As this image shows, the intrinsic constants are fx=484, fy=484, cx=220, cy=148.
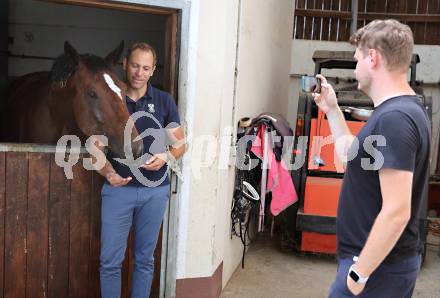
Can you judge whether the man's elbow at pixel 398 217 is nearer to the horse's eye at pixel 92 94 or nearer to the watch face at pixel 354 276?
the watch face at pixel 354 276

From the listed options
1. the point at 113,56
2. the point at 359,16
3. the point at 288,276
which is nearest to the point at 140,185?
the point at 113,56

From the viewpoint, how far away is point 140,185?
2.77 meters

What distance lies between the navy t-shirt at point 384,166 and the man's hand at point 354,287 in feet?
0.38

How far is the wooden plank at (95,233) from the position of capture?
3.11 meters

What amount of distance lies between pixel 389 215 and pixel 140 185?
159 centimetres

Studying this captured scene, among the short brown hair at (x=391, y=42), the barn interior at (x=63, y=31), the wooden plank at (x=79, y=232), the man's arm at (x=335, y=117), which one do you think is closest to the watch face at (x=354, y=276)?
the man's arm at (x=335, y=117)

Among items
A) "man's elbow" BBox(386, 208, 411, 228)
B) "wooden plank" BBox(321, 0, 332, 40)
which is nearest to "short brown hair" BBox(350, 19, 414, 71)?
"man's elbow" BBox(386, 208, 411, 228)

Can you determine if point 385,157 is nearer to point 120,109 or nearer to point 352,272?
point 352,272

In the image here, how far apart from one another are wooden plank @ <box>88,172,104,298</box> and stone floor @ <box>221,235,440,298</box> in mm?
1149

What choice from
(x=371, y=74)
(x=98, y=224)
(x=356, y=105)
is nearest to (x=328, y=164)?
(x=356, y=105)

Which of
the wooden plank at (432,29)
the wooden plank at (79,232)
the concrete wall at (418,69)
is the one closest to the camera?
the wooden plank at (79,232)

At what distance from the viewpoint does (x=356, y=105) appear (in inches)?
189

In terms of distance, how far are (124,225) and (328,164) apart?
2.58 meters

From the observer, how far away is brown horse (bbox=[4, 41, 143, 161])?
278 cm
